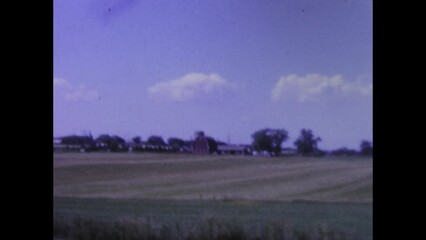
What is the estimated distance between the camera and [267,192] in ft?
6.57

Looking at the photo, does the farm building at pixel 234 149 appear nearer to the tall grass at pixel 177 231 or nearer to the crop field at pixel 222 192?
the crop field at pixel 222 192

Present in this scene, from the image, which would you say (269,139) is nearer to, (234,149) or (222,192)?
(234,149)

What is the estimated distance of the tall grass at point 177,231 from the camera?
6.45 feet

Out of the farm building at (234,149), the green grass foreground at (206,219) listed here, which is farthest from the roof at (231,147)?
the green grass foreground at (206,219)

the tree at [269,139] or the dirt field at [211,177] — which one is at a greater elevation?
the tree at [269,139]

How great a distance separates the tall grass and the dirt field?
4.6 inches

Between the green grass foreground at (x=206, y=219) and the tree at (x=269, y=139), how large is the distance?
0.85 feet

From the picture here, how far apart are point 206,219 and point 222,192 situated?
13cm
